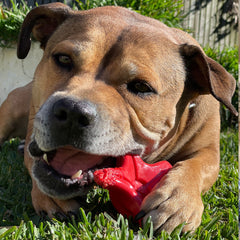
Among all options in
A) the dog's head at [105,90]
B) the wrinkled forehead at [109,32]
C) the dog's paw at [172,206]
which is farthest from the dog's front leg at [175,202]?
the wrinkled forehead at [109,32]

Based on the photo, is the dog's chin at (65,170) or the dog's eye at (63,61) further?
the dog's eye at (63,61)

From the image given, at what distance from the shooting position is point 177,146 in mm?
3156

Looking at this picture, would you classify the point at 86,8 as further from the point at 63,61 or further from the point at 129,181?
the point at 129,181

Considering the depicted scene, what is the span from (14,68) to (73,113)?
415cm

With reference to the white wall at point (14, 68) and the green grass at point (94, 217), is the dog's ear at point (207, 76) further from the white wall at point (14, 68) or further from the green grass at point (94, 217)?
the white wall at point (14, 68)

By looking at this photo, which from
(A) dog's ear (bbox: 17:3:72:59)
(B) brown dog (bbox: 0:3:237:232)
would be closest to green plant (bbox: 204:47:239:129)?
(B) brown dog (bbox: 0:3:237:232)

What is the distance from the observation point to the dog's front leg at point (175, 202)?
2.22m

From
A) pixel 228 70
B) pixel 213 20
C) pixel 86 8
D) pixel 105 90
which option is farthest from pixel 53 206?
pixel 213 20

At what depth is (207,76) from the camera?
275cm

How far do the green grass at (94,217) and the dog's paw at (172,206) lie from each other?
2.2 inches

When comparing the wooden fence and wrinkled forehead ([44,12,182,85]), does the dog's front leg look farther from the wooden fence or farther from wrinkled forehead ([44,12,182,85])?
the wooden fence

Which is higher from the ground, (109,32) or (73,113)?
(109,32)

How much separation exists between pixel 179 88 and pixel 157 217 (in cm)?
102

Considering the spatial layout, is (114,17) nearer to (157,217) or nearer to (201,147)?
(201,147)
